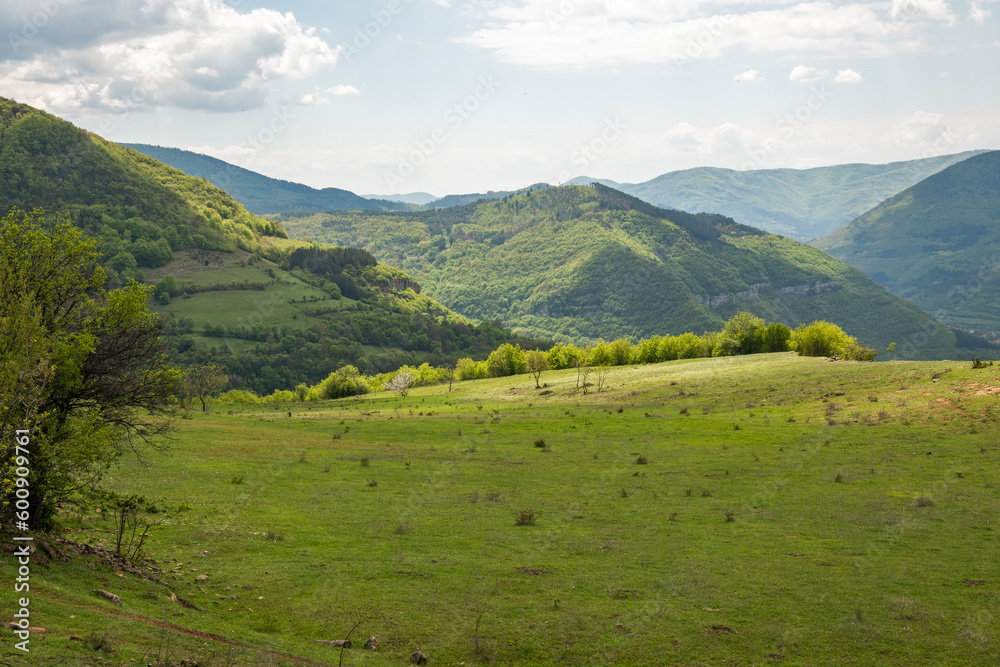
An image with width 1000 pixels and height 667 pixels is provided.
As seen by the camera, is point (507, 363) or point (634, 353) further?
point (507, 363)

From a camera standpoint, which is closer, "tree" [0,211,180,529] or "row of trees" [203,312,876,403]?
"tree" [0,211,180,529]

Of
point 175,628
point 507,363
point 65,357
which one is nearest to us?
point 175,628

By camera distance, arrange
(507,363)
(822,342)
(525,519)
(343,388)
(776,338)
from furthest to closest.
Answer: (507,363) < (343,388) < (776,338) < (822,342) < (525,519)

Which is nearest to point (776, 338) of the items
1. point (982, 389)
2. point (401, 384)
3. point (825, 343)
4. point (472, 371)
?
point (825, 343)

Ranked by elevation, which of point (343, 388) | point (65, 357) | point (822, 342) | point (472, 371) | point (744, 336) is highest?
point (65, 357)

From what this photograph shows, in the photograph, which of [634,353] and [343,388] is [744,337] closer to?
[634,353]

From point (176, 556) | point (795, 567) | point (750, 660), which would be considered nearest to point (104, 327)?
point (176, 556)

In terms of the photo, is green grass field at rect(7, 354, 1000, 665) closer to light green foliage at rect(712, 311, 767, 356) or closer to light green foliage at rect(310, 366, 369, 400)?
light green foliage at rect(712, 311, 767, 356)

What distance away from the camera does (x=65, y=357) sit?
50.9 ft

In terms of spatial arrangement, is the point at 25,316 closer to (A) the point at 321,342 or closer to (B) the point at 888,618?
(B) the point at 888,618

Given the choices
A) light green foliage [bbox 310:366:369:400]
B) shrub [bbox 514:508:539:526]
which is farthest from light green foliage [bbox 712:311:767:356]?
shrub [bbox 514:508:539:526]

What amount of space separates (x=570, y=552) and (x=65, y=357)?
1577 centimetres

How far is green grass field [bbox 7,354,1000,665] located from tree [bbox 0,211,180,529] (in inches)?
102

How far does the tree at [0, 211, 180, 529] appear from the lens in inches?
546
